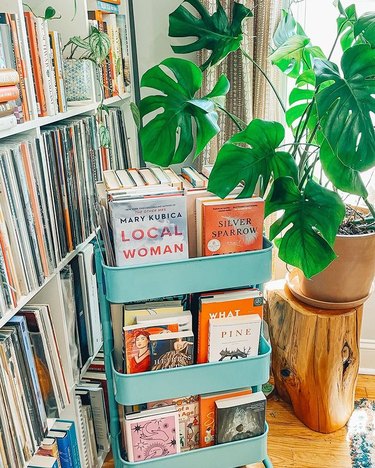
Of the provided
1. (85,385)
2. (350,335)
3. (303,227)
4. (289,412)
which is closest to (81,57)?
(303,227)

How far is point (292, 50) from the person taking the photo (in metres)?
1.50

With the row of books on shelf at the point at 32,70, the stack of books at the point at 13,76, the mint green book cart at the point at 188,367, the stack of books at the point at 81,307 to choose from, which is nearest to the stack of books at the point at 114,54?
the row of books on shelf at the point at 32,70

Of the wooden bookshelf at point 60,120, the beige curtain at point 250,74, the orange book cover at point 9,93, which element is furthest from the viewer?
Result: the beige curtain at point 250,74

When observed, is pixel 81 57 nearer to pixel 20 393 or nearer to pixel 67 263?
pixel 67 263

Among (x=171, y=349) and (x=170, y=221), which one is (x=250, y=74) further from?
(x=171, y=349)

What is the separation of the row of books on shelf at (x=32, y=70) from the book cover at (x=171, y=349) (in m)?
0.60

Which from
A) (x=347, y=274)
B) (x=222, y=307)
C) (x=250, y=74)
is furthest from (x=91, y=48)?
(x=347, y=274)

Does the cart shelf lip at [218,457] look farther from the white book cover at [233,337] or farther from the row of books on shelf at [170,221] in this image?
the row of books on shelf at [170,221]

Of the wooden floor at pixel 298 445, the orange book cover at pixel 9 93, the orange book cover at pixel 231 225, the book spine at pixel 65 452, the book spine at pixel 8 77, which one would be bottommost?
the wooden floor at pixel 298 445

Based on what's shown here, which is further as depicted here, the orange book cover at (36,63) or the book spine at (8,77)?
the orange book cover at (36,63)

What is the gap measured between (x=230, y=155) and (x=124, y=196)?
0.87ft

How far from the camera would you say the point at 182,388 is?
4.28 feet

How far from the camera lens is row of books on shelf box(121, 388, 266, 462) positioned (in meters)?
1.33

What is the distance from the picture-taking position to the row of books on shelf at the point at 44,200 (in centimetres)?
111
